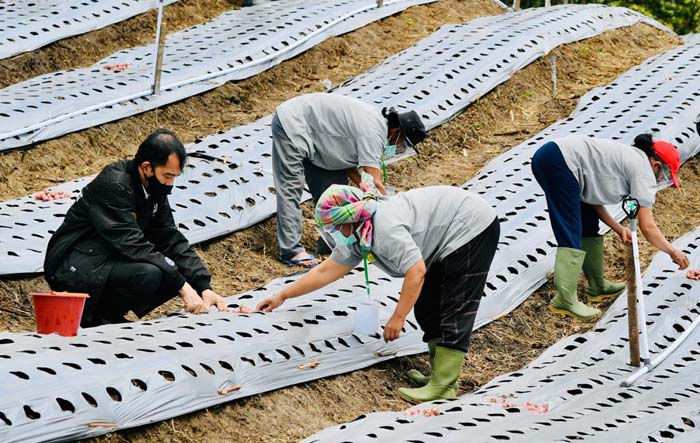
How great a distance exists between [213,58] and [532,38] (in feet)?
9.41

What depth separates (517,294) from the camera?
19.2ft

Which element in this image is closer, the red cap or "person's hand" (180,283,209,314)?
"person's hand" (180,283,209,314)

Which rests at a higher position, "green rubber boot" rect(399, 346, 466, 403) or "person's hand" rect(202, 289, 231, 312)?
"person's hand" rect(202, 289, 231, 312)

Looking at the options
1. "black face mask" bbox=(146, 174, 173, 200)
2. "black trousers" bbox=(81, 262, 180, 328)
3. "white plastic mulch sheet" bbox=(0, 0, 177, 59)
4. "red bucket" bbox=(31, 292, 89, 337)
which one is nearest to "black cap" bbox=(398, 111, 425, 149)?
"black face mask" bbox=(146, 174, 173, 200)

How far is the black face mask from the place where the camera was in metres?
4.57

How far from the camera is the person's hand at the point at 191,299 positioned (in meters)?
4.69

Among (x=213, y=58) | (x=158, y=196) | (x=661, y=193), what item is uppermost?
(x=158, y=196)

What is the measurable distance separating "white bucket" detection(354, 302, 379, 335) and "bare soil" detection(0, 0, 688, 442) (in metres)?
0.19

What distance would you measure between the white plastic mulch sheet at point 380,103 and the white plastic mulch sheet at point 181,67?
0.76 meters

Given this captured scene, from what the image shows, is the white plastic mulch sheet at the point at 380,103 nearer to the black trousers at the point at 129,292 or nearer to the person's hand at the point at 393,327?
the black trousers at the point at 129,292

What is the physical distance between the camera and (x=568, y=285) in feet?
18.8

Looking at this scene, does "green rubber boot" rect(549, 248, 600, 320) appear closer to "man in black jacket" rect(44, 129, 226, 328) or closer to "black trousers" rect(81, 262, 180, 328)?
"man in black jacket" rect(44, 129, 226, 328)

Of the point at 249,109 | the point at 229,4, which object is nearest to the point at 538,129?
the point at 249,109

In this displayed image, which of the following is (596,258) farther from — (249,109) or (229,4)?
(229,4)
